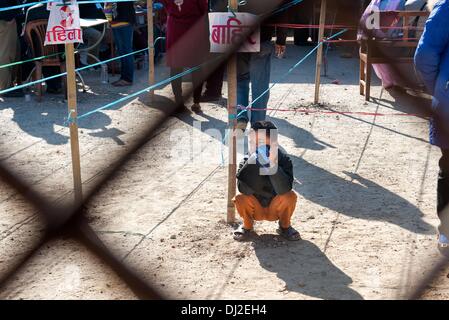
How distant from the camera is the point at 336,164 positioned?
473cm

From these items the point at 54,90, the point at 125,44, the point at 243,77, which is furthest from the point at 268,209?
the point at 54,90

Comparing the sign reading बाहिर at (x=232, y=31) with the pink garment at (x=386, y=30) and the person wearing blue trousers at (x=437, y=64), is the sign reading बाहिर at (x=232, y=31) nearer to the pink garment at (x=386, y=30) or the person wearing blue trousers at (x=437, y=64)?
the person wearing blue trousers at (x=437, y=64)

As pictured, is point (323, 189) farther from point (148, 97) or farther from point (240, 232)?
point (148, 97)

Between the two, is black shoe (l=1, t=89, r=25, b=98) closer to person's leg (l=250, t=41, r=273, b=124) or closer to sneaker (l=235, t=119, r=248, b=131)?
sneaker (l=235, t=119, r=248, b=131)

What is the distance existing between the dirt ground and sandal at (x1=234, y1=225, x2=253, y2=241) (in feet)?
0.13

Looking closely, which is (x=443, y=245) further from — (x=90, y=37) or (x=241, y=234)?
(x=90, y=37)

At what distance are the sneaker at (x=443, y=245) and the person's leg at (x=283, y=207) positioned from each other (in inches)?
28.7

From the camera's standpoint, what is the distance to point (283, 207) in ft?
11.0

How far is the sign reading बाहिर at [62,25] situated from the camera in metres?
3.27

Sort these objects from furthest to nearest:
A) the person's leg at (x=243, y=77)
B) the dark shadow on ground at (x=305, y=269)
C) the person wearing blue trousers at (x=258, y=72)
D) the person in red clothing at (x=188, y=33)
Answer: the person in red clothing at (x=188, y=33) < the person's leg at (x=243, y=77) < the person wearing blue trousers at (x=258, y=72) < the dark shadow on ground at (x=305, y=269)

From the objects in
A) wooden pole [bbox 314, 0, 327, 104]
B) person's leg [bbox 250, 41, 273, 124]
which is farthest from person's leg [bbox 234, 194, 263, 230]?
wooden pole [bbox 314, 0, 327, 104]

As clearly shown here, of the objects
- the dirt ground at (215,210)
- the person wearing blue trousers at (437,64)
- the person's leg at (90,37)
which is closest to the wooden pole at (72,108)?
the dirt ground at (215,210)

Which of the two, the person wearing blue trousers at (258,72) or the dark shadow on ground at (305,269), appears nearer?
the dark shadow on ground at (305,269)

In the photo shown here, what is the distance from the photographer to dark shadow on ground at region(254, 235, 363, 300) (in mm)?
2857
